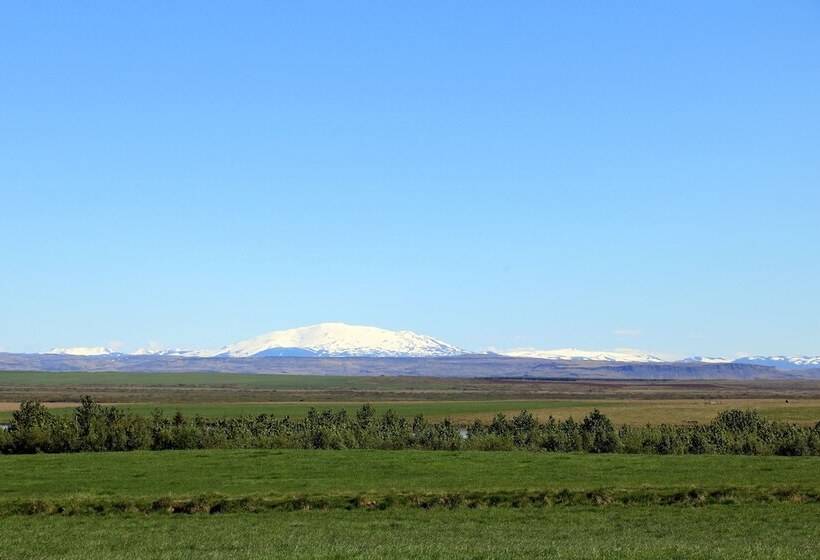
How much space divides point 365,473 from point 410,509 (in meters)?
11.8

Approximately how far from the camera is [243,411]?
138875mm

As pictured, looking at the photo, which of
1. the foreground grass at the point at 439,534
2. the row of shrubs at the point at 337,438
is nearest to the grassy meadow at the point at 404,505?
the foreground grass at the point at 439,534

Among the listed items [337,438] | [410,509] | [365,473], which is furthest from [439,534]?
[337,438]

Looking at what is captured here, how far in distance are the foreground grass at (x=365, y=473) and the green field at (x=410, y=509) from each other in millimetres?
95

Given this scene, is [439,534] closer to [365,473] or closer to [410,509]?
[410,509]

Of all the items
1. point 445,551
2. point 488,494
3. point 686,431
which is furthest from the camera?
point 686,431

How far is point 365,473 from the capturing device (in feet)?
155

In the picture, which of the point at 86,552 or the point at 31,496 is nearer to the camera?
the point at 86,552

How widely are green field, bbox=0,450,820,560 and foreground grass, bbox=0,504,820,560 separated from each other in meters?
0.07

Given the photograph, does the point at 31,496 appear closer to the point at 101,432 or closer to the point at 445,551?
the point at 445,551

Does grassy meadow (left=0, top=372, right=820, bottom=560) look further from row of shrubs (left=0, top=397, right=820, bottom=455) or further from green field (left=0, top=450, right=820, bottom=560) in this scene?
row of shrubs (left=0, top=397, right=820, bottom=455)

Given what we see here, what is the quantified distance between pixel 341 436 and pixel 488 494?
3129cm

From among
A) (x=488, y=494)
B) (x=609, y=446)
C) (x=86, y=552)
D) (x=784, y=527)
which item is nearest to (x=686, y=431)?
(x=609, y=446)

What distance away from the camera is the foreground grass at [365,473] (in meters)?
40.3
